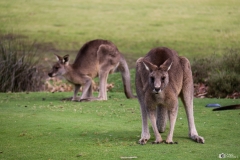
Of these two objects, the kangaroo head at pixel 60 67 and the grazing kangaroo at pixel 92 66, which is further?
the kangaroo head at pixel 60 67

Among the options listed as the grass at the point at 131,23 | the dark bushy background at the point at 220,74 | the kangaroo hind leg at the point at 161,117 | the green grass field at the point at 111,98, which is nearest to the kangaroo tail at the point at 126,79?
the green grass field at the point at 111,98

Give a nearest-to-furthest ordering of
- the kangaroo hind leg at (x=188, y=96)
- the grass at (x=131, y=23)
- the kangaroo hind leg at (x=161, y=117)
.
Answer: the kangaroo hind leg at (x=188, y=96), the kangaroo hind leg at (x=161, y=117), the grass at (x=131, y=23)

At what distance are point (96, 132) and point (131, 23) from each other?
17013mm

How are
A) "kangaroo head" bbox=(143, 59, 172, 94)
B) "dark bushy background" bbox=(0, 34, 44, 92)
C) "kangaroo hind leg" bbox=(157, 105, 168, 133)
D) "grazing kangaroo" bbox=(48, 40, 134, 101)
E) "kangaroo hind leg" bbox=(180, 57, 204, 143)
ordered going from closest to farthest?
"kangaroo head" bbox=(143, 59, 172, 94) < "kangaroo hind leg" bbox=(180, 57, 204, 143) < "kangaroo hind leg" bbox=(157, 105, 168, 133) < "grazing kangaroo" bbox=(48, 40, 134, 101) < "dark bushy background" bbox=(0, 34, 44, 92)

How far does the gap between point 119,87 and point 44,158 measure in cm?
830

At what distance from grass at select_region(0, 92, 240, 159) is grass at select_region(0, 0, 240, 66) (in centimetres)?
1007

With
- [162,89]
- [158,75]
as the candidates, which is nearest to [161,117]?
[162,89]

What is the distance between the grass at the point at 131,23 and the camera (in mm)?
21422

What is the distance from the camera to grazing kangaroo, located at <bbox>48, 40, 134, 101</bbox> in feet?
40.5

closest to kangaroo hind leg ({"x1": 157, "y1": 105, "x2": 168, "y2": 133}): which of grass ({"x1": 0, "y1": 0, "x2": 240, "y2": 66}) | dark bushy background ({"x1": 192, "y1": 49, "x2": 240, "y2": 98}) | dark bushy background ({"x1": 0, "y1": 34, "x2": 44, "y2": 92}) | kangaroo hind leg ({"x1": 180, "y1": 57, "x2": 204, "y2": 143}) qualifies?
kangaroo hind leg ({"x1": 180, "y1": 57, "x2": 204, "y2": 143})

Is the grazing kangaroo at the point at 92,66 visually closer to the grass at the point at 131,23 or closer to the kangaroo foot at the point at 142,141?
the kangaroo foot at the point at 142,141

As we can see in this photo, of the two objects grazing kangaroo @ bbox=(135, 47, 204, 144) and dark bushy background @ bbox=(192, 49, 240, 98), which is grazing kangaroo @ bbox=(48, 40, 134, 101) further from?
grazing kangaroo @ bbox=(135, 47, 204, 144)

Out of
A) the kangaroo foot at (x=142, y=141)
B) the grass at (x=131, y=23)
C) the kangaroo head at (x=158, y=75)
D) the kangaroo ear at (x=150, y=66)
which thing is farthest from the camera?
the grass at (x=131, y=23)

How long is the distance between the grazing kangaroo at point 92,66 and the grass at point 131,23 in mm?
7543
